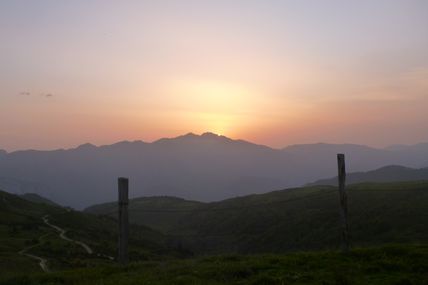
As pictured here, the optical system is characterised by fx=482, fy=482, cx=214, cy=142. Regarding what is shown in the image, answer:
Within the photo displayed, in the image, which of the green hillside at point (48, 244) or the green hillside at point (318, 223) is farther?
the green hillside at point (318, 223)

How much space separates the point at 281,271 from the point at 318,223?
2937 inches

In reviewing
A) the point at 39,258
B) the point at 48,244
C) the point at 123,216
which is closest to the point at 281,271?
the point at 123,216

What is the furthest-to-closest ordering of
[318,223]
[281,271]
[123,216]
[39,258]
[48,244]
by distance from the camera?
[318,223]
[48,244]
[39,258]
[123,216]
[281,271]

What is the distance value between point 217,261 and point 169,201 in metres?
177

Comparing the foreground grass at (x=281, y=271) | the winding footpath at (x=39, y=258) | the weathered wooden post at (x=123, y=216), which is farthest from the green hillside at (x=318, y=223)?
the foreground grass at (x=281, y=271)

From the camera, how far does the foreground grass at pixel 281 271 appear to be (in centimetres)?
1586

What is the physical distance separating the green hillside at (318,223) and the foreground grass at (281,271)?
1190 inches

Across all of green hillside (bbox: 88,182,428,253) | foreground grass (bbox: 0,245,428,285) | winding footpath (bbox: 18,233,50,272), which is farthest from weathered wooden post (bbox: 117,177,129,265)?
green hillside (bbox: 88,182,428,253)

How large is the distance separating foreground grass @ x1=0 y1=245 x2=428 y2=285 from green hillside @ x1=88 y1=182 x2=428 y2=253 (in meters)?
30.2

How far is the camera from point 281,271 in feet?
55.7

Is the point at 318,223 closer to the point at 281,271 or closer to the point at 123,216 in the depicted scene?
the point at 123,216

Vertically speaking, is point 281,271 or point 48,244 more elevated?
point 281,271

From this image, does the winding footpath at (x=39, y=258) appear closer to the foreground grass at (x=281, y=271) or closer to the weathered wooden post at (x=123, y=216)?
the weathered wooden post at (x=123, y=216)

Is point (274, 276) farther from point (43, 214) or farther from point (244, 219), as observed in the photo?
point (244, 219)
